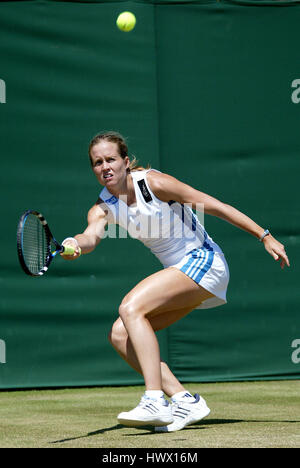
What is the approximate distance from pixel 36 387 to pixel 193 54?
103 inches

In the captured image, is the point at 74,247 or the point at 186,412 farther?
the point at 186,412

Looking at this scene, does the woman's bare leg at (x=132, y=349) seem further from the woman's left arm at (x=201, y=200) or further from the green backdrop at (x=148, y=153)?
the green backdrop at (x=148, y=153)

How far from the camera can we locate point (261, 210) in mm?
5902

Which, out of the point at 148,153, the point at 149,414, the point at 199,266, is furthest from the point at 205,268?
the point at 148,153

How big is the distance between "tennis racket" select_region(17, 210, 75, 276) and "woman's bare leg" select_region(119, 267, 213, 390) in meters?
0.39

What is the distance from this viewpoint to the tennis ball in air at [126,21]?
5574mm

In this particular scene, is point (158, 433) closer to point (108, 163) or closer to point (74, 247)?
point (74, 247)

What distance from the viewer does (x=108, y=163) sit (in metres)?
3.92

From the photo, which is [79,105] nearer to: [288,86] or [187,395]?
[288,86]

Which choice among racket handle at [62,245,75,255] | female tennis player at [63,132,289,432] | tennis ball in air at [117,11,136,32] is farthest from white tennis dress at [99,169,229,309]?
tennis ball in air at [117,11,136,32]

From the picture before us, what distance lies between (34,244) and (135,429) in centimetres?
100

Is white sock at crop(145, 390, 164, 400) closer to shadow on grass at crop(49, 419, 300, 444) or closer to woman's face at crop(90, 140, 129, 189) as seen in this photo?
shadow on grass at crop(49, 419, 300, 444)

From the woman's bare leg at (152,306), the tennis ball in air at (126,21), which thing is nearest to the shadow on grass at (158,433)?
the woman's bare leg at (152,306)
